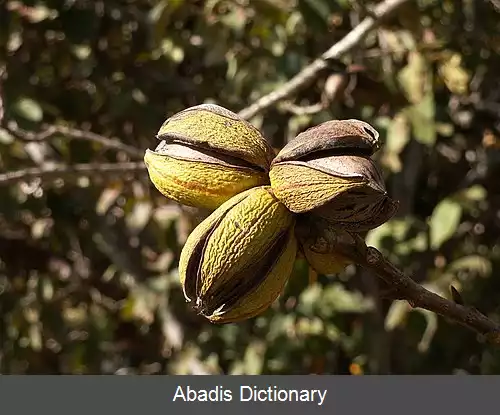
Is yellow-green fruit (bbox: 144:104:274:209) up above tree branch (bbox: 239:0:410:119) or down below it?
above

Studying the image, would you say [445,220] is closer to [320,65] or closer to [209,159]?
[320,65]

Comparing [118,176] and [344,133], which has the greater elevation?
[344,133]

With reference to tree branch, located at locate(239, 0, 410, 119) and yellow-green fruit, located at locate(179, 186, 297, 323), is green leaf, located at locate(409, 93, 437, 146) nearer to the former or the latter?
tree branch, located at locate(239, 0, 410, 119)

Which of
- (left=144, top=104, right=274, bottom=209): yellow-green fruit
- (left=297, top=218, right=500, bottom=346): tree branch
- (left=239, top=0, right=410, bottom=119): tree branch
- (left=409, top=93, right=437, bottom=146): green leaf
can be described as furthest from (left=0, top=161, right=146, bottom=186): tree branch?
(left=297, top=218, right=500, bottom=346): tree branch

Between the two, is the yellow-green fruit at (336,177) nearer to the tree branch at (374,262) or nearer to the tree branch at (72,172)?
the tree branch at (374,262)

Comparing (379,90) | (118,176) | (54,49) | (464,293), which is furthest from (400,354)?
(54,49)

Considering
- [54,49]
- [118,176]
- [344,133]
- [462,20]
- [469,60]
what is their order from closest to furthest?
[344,133] < [118,176] < [469,60] < [462,20] < [54,49]
